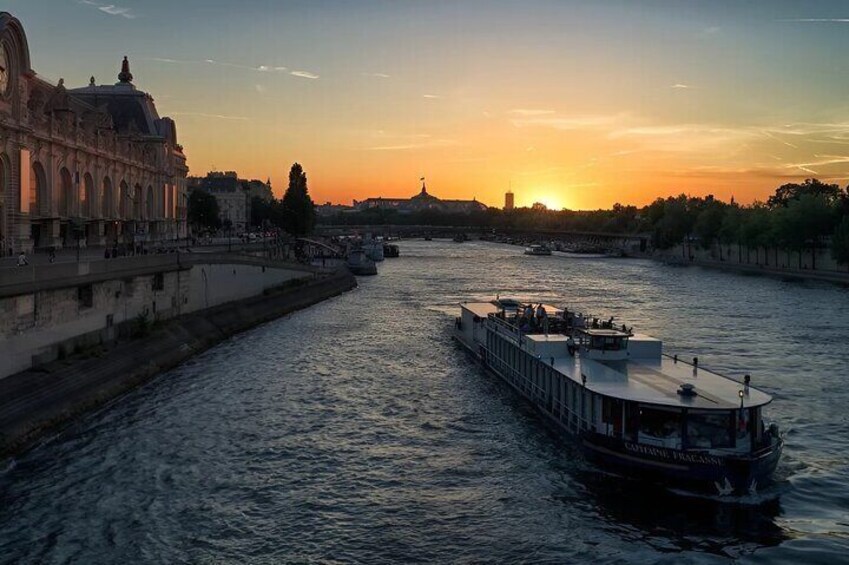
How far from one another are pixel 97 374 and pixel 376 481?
15693 mm

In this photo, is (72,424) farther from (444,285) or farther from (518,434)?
(444,285)

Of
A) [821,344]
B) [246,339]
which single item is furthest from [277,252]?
[821,344]

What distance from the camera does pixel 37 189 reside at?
173 feet

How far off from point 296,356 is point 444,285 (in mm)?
54859

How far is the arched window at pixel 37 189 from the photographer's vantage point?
51272 millimetres

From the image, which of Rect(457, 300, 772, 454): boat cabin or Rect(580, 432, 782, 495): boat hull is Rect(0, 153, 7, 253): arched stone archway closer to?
Rect(457, 300, 772, 454): boat cabin

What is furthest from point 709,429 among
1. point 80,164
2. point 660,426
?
point 80,164

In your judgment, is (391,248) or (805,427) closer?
(805,427)

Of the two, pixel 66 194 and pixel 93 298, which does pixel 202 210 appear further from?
pixel 93 298

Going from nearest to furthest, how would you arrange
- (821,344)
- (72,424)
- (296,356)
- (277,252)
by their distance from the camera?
(72,424) → (296,356) → (821,344) → (277,252)

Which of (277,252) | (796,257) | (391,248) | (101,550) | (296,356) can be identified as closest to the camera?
(101,550)

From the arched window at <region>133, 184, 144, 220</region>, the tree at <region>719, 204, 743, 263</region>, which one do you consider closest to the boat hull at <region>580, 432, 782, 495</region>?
the arched window at <region>133, 184, 144, 220</region>

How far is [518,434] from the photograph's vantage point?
2905 centimetres

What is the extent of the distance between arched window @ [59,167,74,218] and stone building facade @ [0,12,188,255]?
2.6 inches
